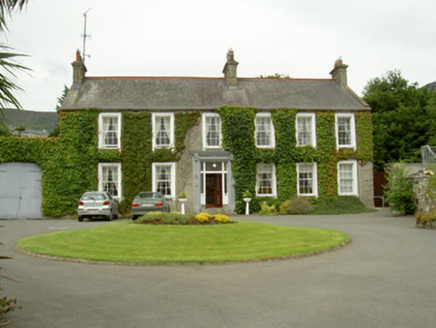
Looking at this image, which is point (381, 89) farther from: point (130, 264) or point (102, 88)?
point (130, 264)

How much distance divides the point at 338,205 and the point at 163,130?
1245 cm

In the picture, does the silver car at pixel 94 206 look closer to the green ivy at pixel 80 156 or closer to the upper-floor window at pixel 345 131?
the green ivy at pixel 80 156

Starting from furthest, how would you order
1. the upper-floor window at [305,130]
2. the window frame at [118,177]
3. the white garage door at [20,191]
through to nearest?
1. the upper-floor window at [305,130]
2. the window frame at [118,177]
3. the white garage door at [20,191]

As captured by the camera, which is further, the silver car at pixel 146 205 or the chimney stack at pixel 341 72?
the chimney stack at pixel 341 72

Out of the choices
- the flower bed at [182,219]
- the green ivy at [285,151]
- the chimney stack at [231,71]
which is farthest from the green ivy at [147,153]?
the flower bed at [182,219]

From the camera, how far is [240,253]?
10.1 m

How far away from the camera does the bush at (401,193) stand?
21375mm

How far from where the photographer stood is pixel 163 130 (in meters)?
25.9

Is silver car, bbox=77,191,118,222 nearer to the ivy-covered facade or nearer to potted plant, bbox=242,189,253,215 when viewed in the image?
the ivy-covered facade

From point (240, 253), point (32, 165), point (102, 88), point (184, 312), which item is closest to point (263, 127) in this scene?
point (102, 88)

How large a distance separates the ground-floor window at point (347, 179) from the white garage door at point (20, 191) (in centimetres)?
1976

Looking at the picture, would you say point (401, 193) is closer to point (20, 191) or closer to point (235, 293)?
point (235, 293)

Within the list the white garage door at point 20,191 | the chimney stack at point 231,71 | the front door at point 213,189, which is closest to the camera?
the white garage door at point 20,191

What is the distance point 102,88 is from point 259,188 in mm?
12877
